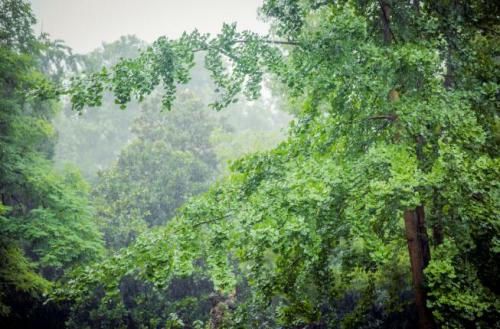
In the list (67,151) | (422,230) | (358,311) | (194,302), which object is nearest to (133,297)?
(194,302)

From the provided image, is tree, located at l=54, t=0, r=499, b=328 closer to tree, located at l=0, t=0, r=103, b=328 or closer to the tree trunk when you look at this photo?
the tree trunk

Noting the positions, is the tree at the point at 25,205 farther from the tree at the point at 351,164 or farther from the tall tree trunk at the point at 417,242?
the tall tree trunk at the point at 417,242

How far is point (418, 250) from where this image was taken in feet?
19.3

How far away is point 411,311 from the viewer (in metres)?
9.35

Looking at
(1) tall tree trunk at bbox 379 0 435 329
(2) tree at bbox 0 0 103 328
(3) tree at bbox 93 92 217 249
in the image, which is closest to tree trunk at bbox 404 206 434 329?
(1) tall tree trunk at bbox 379 0 435 329

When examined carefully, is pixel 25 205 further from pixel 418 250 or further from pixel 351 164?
pixel 418 250

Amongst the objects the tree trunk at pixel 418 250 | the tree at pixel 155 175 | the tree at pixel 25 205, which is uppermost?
the tree at pixel 155 175

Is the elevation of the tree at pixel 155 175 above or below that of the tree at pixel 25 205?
above

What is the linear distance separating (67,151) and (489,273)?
4251 centimetres

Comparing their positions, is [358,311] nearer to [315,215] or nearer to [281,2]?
[315,215]

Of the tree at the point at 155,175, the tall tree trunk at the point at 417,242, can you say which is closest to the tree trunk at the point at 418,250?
the tall tree trunk at the point at 417,242

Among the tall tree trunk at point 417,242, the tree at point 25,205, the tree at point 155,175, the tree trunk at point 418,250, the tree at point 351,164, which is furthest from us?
the tree at point 155,175

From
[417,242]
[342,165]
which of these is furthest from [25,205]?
[417,242]

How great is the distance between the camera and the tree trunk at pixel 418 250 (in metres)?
5.74
